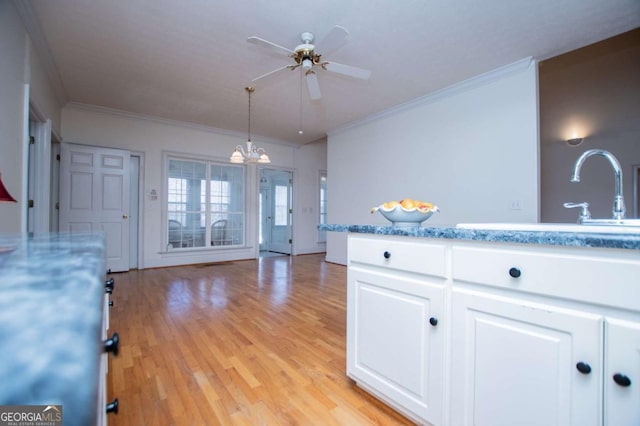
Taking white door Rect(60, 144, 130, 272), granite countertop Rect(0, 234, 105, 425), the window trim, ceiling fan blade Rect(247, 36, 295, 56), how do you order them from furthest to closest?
1. the window trim
2. white door Rect(60, 144, 130, 272)
3. ceiling fan blade Rect(247, 36, 295, 56)
4. granite countertop Rect(0, 234, 105, 425)

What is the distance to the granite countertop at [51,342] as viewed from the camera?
17 centimetres

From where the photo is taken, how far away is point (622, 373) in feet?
2.64

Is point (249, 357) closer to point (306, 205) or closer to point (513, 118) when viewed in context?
point (513, 118)

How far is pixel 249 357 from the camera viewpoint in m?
1.94

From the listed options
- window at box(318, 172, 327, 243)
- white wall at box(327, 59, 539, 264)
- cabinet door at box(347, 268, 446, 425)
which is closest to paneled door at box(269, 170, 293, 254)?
window at box(318, 172, 327, 243)

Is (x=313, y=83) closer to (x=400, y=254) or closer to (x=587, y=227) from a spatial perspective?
(x=400, y=254)

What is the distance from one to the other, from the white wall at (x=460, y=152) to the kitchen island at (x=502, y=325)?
64.7 inches

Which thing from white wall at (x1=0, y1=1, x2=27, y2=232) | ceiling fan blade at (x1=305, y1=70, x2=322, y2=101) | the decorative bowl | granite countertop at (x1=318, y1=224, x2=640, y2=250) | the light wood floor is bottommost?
the light wood floor

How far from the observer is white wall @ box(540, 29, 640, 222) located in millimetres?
3846

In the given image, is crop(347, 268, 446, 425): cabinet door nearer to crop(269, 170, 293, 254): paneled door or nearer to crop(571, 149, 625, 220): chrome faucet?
crop(571, 149, 625, 220): chrome faucet

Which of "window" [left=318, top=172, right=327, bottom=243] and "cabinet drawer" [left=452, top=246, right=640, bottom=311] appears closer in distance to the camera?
"cabinet drawer" [left=452, top=246, right=640, bottom=311]

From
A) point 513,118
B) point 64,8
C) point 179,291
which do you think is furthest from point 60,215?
point 513,118

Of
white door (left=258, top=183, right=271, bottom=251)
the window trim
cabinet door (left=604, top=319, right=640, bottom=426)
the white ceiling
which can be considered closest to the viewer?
cabinet door (left=604, top=319, right=640, bottom=426)

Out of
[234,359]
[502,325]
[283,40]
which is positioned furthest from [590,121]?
[234,359]
